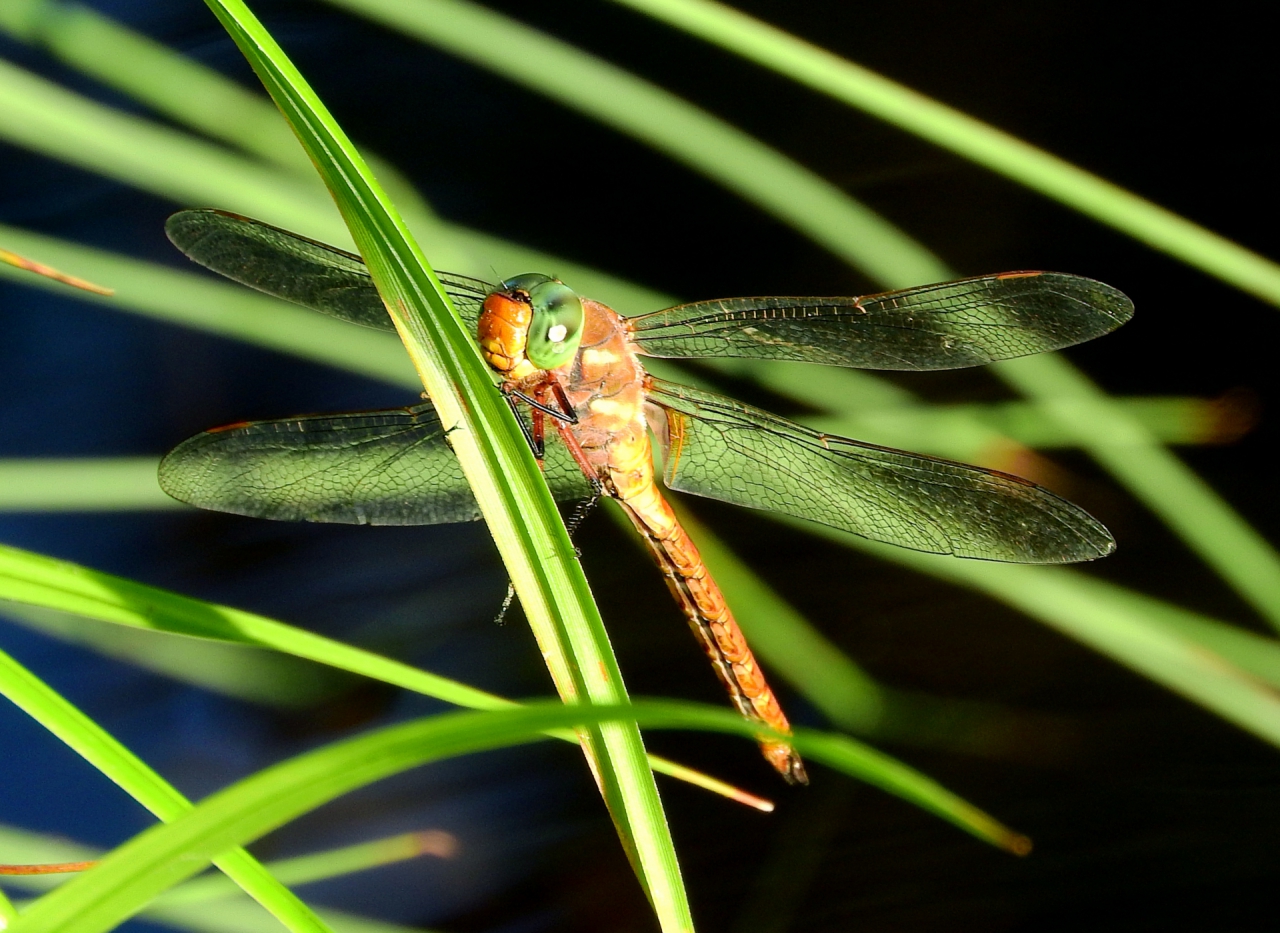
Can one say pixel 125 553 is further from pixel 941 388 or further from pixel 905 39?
pixel 905 39

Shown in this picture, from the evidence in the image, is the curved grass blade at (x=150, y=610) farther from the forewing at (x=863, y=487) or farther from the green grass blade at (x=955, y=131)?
the green grass blade at (x=955, y=131)

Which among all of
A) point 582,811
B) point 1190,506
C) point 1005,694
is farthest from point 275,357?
point 1190,506

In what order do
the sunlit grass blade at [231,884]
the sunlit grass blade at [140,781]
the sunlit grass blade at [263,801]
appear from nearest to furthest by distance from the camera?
1. the sunlit grass blade at [263,801]
2. the sunlit grass blade at [140,781]
3. the sunlit grass blade at [231,884]

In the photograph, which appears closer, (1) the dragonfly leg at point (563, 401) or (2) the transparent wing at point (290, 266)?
(2) the transparent wing at point (290, 266)

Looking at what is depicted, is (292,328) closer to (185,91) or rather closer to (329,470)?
(329,470)

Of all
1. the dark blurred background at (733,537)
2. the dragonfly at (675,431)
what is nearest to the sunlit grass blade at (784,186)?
the dark blurred background at (733,537)

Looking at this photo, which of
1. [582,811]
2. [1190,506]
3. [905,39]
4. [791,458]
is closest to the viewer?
[791,458]

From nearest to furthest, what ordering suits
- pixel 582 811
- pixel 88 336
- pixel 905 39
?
pixel 582 811 < pixel 88 336 < pixel 905 39
